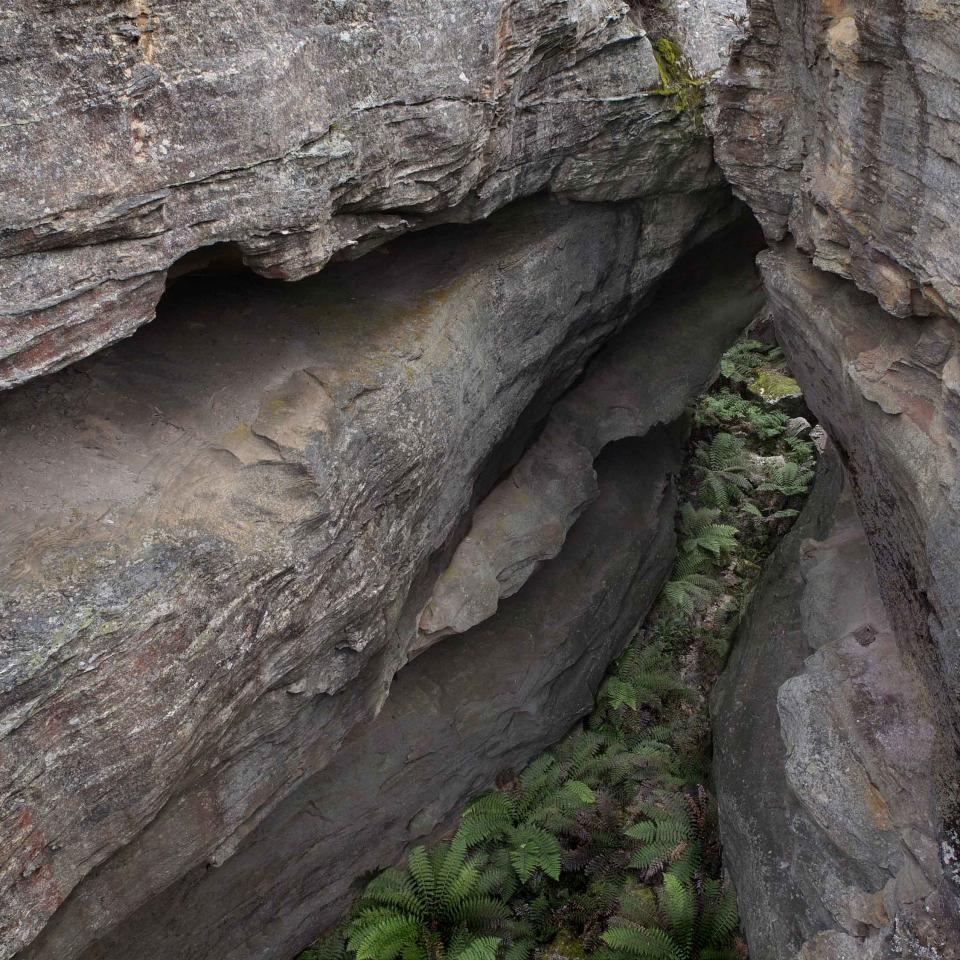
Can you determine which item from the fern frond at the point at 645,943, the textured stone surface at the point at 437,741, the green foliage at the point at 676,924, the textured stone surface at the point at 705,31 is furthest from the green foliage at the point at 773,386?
the fern frond at the point at 645,943

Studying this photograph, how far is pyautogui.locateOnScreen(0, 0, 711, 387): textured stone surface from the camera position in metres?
4.50

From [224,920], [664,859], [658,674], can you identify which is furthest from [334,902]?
[658,674]

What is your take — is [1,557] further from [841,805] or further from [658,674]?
[658,674]

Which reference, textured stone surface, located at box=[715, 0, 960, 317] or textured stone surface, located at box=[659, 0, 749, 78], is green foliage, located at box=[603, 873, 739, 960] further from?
textured stone surface, located at box=[659, 0, 749, 78]

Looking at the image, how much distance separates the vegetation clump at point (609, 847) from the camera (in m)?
8.23

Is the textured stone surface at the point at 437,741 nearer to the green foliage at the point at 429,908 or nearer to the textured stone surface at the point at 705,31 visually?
the green foliage at the point at 429,908

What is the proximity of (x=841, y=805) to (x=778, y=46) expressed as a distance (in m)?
6.57

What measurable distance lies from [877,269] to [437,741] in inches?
255

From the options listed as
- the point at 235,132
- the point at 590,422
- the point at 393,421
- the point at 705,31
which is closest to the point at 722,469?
the point at 590,422

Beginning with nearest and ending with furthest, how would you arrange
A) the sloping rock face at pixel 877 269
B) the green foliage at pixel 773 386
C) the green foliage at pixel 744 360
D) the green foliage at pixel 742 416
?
the sloping rock face at pixel 877 269 < the green foliage at pixel 742 416 < the green foliage at pixel 773 386 < the green foliage at pixel 744 360

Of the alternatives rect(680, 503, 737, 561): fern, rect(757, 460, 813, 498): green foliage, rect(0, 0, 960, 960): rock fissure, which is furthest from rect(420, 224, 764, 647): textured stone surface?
rect(757, 460, 813, 498): green foliage

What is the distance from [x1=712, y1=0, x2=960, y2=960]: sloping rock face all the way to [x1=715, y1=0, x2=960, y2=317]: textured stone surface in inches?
0.5

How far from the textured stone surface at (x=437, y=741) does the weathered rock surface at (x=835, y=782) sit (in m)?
2.07

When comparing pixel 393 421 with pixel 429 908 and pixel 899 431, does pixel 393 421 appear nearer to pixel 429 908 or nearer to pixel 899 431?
pixel 899 431
